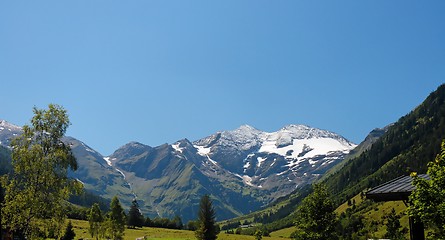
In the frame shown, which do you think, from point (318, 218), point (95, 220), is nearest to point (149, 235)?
point (95, 220)

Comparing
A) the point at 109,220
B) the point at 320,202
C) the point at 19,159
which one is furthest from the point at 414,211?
the point at 109,220

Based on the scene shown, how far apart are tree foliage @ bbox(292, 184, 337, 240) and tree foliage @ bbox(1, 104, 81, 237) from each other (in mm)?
25673

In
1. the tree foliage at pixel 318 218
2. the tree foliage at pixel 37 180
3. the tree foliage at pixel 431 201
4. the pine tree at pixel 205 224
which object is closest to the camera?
the tree foliage at pixel 431 201

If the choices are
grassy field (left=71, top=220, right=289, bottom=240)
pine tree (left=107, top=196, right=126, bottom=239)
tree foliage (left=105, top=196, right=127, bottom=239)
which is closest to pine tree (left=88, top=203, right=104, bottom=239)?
tree foliage (left=105, top=196, right=127, bottom=239)

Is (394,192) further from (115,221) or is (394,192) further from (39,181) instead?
(115,221)

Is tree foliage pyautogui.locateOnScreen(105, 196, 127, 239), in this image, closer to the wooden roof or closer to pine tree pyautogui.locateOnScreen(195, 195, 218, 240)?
pine tree pyautogui.locateOnScreen(195, 195, 218, 240)

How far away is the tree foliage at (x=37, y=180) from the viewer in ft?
121

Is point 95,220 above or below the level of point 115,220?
below

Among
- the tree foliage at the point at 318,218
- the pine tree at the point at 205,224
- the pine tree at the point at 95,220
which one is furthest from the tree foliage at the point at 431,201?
the pine tree at the point at 205,224

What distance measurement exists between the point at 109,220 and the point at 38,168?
7930 cm

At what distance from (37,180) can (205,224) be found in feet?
295

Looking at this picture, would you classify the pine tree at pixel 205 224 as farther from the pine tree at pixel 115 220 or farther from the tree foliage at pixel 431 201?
the tree foliage at pixel 431 201

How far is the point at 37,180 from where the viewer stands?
3775 cm

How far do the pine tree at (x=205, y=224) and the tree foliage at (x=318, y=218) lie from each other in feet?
249
